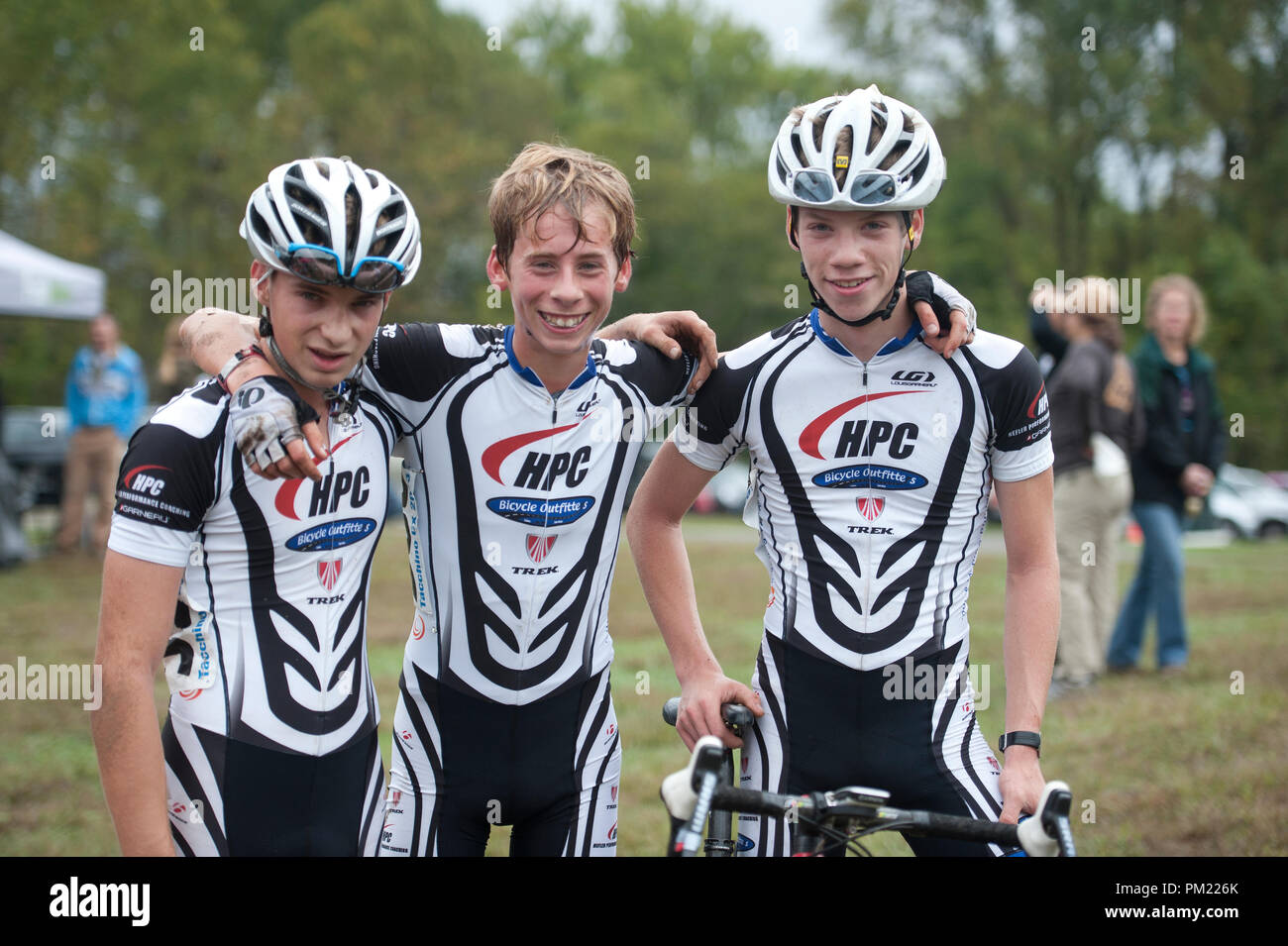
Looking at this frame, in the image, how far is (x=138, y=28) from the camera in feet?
92.7

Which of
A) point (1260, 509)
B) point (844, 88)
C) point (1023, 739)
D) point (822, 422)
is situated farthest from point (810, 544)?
point (1260, 509)

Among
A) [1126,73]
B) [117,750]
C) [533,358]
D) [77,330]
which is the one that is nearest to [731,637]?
[533,358]

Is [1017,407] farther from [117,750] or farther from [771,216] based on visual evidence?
[771,216]

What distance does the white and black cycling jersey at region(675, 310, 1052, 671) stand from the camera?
3404mm

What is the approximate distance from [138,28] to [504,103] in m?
17.3

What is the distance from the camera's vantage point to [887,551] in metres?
3.44

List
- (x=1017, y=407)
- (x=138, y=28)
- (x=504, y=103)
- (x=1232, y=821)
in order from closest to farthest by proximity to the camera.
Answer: (x=1017, y=407) → (x=1232, y=821) → (x=138, y=28) → (x=504, y=103)

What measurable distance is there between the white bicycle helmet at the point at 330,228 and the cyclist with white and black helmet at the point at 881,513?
3.45 ft

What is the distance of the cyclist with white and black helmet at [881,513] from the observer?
11.0 ft

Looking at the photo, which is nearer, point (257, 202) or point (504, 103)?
point (257, 202)

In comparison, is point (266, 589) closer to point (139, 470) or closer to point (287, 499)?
point (287, 499)

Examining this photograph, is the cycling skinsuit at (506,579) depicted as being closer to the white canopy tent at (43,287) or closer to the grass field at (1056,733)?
the grass field at (1056,733)

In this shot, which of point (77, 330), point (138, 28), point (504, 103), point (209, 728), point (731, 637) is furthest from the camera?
point (504, 103)

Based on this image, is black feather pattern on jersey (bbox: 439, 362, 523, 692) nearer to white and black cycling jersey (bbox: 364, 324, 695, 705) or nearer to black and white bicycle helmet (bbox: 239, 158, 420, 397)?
white and black cycling jersey (bbox: 364, 324, 695, 705)
